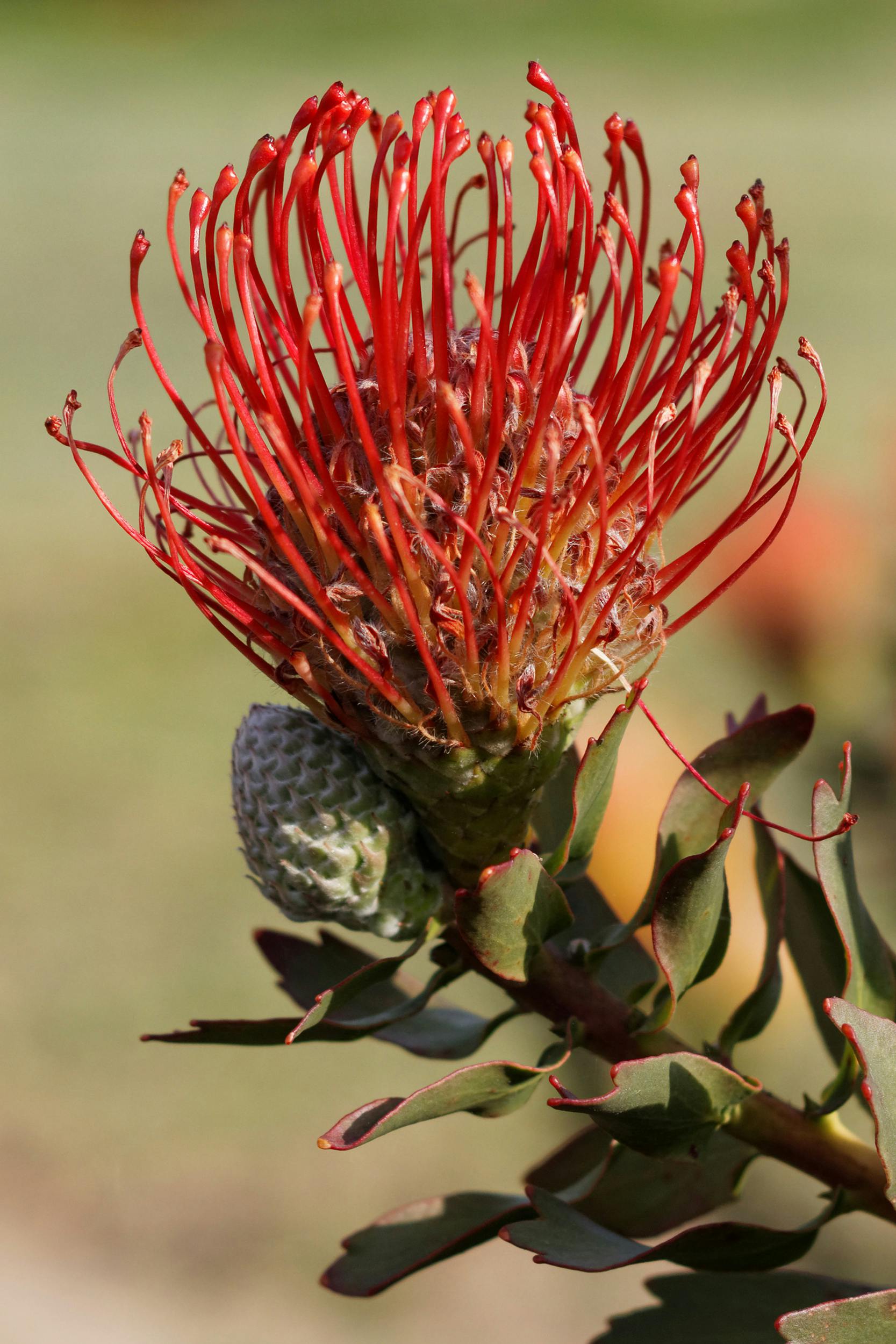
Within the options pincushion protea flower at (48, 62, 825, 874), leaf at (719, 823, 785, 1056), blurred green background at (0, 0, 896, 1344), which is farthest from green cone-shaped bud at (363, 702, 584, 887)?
blurred green background at (0, 0, 896, 1344)

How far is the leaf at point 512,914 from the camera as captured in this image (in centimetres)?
33

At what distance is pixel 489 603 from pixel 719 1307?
0.89 ft

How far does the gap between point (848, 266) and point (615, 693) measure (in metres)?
2.99

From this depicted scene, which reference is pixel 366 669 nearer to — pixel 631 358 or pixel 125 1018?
pixel 631 358

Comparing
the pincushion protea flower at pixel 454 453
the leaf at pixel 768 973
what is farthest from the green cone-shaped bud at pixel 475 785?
the leaf at pixel 768 973

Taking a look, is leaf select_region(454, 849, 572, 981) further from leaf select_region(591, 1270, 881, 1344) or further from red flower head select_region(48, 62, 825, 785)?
leaf select_region(591, 1270, 881, 1344)

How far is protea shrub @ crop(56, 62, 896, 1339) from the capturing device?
1.09 feet

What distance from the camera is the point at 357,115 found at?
340 millimetres

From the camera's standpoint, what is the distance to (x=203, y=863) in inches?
66.0

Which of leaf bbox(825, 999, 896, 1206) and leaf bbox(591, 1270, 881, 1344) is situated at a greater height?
leaf bbox(825, 999, 896, 1206)

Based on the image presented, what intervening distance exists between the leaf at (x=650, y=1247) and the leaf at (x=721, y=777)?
0.35 ft

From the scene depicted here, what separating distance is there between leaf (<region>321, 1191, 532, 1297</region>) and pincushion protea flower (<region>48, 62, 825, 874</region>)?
0.14 m

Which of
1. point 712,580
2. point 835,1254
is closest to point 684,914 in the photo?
point 835,1254

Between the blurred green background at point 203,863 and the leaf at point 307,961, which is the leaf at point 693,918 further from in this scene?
the blurred green background at point 203,863
